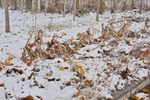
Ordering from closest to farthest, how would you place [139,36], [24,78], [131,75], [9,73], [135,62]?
1. [24,78]
2. [9,73]
3. [131,75]
4. [135,62]
5. [139,36]

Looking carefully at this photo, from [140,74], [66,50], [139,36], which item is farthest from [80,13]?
[140,74]

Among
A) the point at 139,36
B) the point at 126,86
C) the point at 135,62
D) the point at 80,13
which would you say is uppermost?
the point at 80,13

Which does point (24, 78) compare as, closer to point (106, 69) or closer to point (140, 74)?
point (106, 69)

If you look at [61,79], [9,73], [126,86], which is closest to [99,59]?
[126,86]

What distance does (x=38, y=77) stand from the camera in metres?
2.22

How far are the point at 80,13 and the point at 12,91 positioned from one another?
1520cm

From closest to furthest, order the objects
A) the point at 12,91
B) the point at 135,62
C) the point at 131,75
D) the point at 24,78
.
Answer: the point at 12,91 < the point at 24,78 < the point at 131,75 < the point at 135,62

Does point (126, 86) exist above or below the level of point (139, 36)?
below

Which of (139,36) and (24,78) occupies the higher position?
(139,36)

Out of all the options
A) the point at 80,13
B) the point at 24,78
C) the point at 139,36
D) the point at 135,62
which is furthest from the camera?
the point at 80,13

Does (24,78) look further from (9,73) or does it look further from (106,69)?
(106,69)

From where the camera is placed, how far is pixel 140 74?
2.55m

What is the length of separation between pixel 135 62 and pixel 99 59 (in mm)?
758

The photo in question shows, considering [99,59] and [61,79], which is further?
[99,59]
